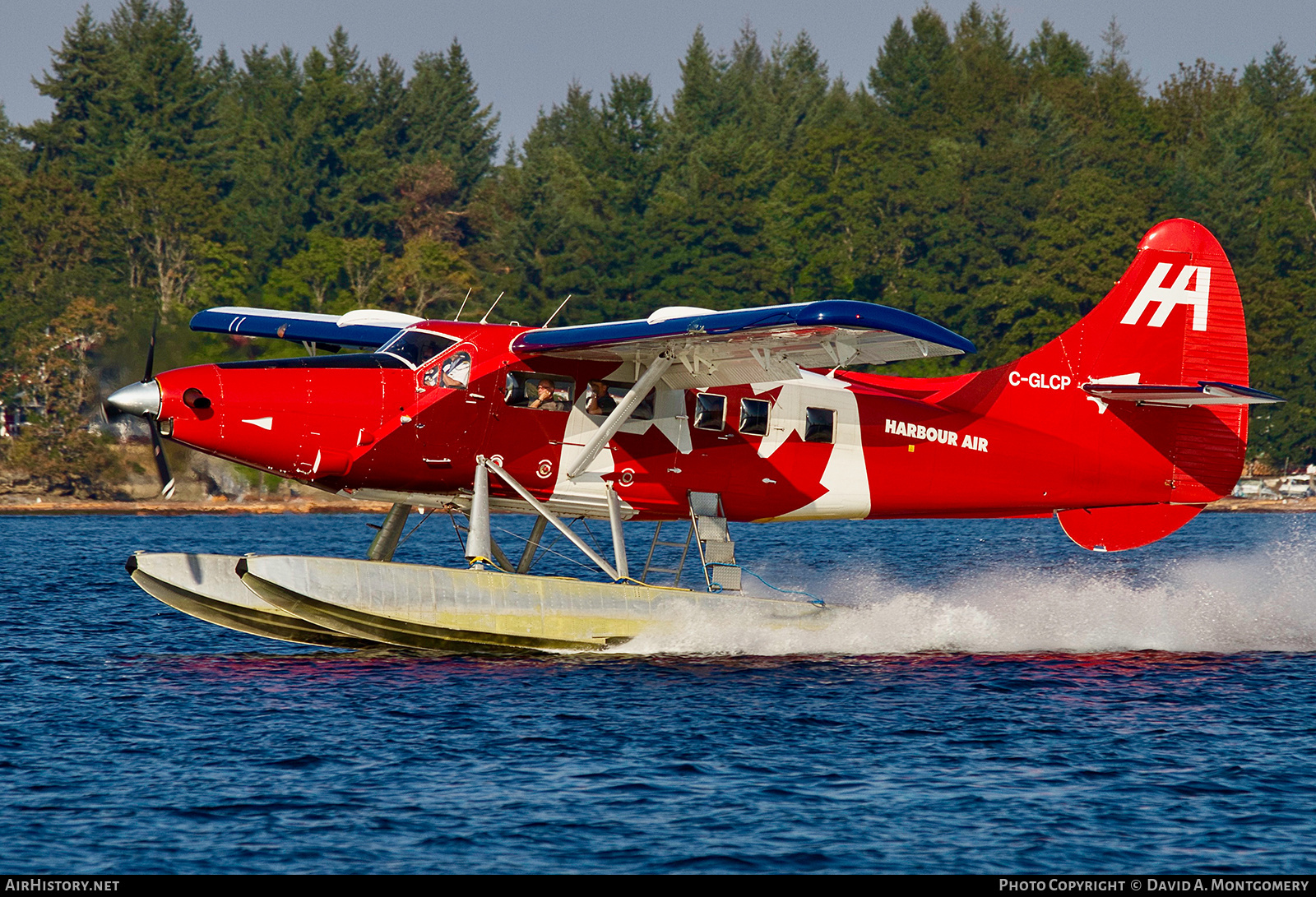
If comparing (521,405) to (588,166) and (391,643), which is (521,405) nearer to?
(391,643)

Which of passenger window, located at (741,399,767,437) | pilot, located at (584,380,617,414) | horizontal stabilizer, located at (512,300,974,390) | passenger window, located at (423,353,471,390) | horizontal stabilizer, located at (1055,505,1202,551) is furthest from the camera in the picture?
horizontal stabilizer, located at (1055,505,1202,551)

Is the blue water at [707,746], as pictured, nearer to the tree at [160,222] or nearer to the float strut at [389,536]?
the float strut at [389,536]

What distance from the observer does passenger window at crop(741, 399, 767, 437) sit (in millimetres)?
16734

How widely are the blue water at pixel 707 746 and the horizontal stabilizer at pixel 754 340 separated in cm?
302

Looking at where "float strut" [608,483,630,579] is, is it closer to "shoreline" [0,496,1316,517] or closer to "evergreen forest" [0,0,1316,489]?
"shoreline" [0,496,1316,517]

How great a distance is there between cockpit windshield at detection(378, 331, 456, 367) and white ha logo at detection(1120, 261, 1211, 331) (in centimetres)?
872

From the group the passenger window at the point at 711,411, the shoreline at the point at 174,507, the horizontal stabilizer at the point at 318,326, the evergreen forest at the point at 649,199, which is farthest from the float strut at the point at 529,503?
the evergreen forest at the point at 649,199

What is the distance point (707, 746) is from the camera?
489 inches

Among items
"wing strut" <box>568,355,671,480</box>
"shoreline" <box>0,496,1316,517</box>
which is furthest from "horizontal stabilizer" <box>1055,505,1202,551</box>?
"shoreline" <box>0,496,1316,517</box>

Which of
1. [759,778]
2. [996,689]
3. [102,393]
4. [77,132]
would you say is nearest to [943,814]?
[759,778]

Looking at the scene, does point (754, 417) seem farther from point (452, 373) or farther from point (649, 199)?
point (649, 199)

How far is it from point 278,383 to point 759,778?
22.7ft

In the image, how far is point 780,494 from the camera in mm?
17031

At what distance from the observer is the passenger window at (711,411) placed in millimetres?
16609
